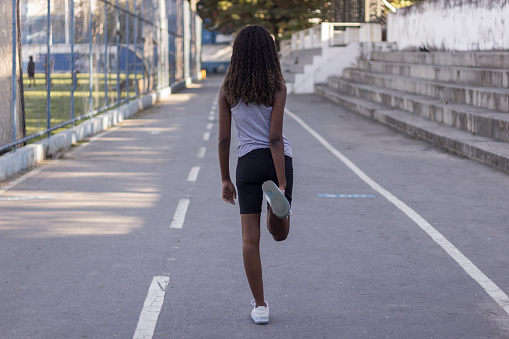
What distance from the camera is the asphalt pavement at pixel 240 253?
5.21 meters

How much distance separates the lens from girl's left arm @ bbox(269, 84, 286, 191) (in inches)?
194

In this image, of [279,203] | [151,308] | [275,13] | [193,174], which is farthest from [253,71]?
[275,13]

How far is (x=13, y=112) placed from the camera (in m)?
12.1

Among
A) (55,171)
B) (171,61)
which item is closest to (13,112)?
(55,171)

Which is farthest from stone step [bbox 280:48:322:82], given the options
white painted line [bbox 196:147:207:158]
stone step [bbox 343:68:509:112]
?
white painted line [bbox 196:147:207:158]

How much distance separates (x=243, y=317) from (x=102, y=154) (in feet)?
32.2

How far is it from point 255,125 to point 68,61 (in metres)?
11.9

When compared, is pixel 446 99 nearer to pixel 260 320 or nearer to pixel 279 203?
pixel 260 320

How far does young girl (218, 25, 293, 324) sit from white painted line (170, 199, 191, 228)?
3.34 m

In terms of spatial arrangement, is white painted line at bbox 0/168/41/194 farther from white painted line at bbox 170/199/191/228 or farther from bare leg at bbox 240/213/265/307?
bare leg at bbox 240/213/265/307

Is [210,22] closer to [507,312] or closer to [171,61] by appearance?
[171,61]

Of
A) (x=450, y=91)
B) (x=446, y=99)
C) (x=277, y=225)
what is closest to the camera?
(x=277, y=225)

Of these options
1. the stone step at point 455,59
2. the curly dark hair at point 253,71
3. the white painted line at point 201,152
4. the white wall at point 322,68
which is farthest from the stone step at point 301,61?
the curly dark hair at point 253,71

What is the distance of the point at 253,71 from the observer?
→ 4969mm
